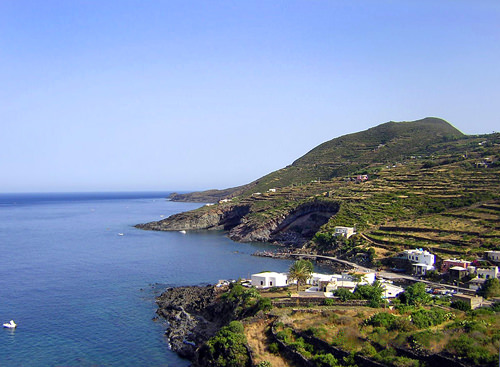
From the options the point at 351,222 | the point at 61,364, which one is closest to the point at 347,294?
the point at 61,364

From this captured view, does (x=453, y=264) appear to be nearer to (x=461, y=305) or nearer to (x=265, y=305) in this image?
(x=461, y=305)

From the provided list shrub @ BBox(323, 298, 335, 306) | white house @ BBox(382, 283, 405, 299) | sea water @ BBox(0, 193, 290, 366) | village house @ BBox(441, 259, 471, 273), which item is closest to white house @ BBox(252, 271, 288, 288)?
sea water @ BBox(0, 193, 290, 366)

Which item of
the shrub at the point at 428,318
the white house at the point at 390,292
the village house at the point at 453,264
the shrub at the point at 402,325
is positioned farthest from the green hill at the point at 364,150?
the shrub at the point at 402,325

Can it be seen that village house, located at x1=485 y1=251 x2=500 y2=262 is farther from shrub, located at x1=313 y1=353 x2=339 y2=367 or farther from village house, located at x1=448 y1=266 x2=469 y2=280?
shrub, located at x1=313 y1=353 x2=339 y2=367

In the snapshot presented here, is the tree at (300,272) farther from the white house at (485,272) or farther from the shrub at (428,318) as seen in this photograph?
the white house at (485,272)

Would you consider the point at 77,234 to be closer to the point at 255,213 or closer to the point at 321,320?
the point at 255,213
